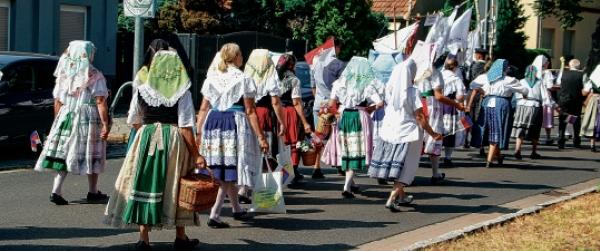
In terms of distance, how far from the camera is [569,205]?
1063cm

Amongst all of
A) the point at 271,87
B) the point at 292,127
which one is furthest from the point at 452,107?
the point at 271,87

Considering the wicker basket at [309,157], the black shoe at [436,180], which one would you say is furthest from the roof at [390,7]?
the wicker basket at [309,157]

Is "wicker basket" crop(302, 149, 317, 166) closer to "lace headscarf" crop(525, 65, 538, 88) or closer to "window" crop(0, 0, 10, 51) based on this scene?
"lace headscarf" crop(525, 65, 538, 88)

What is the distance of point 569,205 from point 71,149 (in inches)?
217

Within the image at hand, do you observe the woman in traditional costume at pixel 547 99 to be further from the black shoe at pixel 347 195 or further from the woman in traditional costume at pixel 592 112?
the black shoe at pixel 347 195

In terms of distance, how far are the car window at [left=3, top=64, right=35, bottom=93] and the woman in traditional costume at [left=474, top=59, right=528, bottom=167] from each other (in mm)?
6796

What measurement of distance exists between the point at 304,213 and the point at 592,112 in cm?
991

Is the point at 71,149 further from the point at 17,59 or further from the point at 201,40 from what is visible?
the point at 201,40

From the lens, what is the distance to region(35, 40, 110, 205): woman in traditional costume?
9.74 meters

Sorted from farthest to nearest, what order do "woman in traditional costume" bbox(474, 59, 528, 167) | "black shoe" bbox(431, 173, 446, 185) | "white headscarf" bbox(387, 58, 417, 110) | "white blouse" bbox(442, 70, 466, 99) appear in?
"woman in traditional costume" bbox(474, 59, 528, 167) < "white blouse" bbox(442, 70, 466, 99) < "black shoe" bbox(431, 173, 446, 185) < "white headscarf" bbox(387, 58, 417, 110)

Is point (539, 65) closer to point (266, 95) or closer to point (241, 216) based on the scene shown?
point (266, 95)

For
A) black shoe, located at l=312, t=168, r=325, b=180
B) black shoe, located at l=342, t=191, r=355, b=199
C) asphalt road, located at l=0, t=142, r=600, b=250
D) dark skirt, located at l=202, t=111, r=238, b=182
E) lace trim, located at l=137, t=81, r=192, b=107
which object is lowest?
asphalt road, located at l=0, t=142, r=600, b=250

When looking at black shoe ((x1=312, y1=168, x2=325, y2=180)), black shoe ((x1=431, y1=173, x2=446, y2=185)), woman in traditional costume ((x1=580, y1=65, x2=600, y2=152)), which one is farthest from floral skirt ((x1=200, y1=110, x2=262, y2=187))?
woman in traditional costume ((x1=580, y1=65, x2=600, y2=152))

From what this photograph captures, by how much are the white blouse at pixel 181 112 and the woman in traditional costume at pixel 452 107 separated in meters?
6.28
